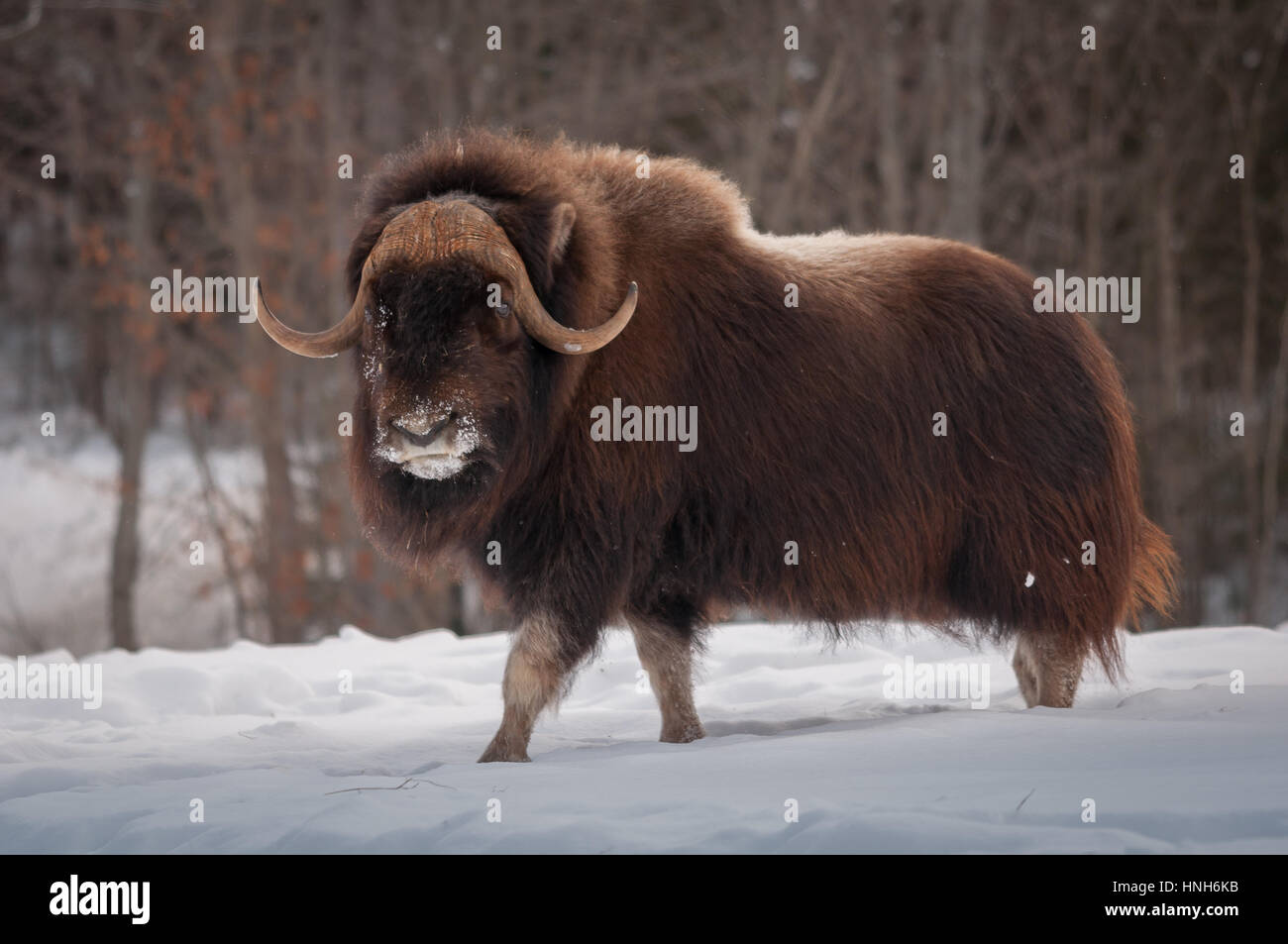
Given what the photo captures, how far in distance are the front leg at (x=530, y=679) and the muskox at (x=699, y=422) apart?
0.03 ft

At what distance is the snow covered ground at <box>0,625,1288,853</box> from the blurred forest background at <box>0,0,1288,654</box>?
567cm

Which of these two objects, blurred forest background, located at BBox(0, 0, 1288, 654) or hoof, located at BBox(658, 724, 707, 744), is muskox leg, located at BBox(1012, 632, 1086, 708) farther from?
blurred forest background, located at BBox(0, 0, 1288, 654)

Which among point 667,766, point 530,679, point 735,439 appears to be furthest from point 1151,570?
point 530,679

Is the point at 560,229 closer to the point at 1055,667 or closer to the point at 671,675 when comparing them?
the point at 671,675

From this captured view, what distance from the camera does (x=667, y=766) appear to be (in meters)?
4.09

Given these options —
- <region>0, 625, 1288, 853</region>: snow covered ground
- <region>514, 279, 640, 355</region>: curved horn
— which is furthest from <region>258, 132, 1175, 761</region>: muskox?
<region>0, 625, 1288, 853</region>: snow covered ground

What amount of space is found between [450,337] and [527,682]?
109 cm

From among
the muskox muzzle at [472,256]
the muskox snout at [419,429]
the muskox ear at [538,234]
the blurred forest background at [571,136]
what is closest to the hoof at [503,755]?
the muskox snout at [419,429]

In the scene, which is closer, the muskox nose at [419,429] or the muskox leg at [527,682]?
the muskox nose at [419,429]

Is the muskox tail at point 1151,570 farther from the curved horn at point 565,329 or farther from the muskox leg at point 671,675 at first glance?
the curved horn at point 565,329

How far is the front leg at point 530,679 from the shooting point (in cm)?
450

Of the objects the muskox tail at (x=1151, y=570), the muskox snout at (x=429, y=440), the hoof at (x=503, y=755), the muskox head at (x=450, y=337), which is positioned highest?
the muskox head at (x=450, y=337)

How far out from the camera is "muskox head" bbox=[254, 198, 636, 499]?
422 centimetres

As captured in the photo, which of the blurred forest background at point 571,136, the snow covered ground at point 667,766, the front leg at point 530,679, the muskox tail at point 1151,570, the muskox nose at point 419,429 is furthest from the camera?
the blurred forest background at point 571,136
